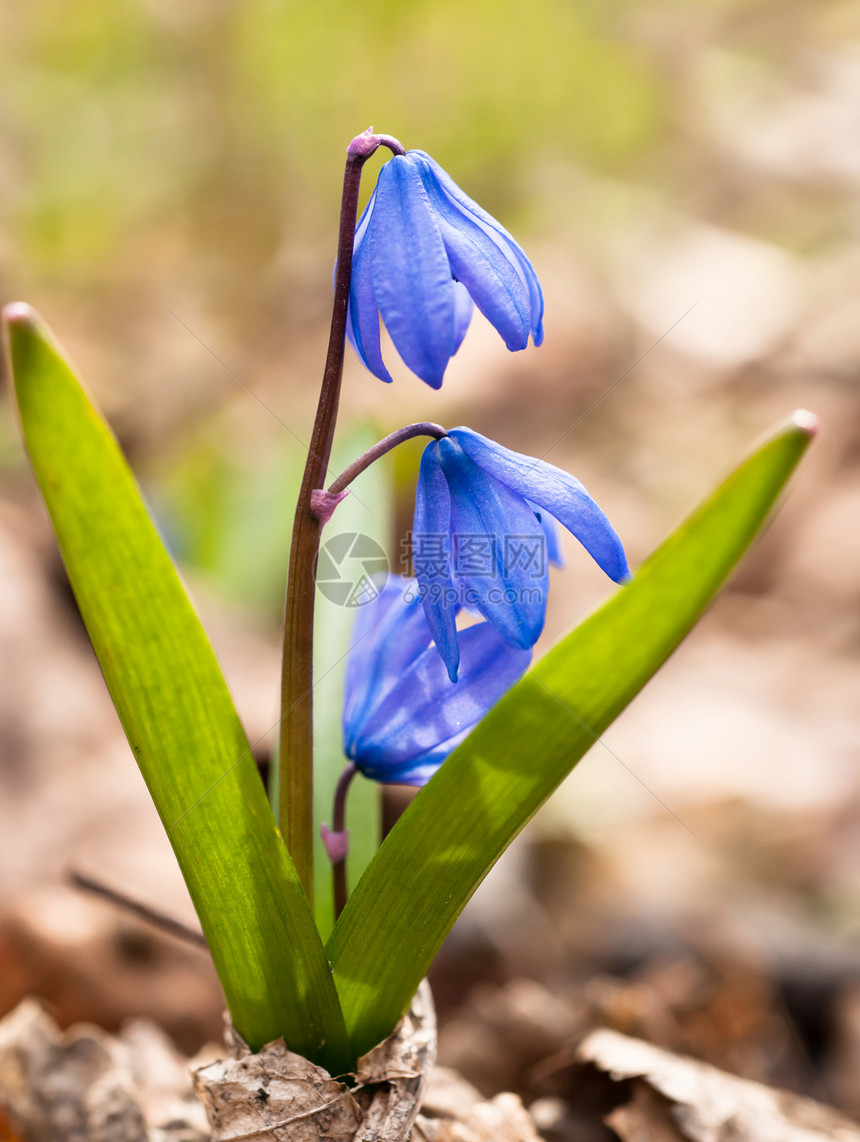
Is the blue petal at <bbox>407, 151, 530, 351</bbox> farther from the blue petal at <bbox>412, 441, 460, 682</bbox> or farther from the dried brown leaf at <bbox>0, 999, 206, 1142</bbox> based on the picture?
the dried brown leaf at <bbox>0, 999, 206, 1142</bbox>

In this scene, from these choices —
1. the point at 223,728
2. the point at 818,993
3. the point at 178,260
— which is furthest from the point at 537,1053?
the point at 178,260

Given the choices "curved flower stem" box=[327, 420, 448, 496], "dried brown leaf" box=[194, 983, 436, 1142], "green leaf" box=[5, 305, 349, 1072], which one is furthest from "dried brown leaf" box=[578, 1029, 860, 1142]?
"curved flower stem" box=[327, 420, 448, 496]

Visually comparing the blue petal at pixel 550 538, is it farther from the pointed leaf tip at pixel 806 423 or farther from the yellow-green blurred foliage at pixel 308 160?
the yellow-green blurred foliage at pixel 308 160

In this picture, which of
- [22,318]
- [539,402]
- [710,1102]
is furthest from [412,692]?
[539,402]

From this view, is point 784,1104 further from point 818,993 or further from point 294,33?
point 294,33

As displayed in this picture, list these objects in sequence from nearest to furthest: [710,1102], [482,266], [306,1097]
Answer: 1. [482,266]
2. [306,1097]
3. [710,1102]

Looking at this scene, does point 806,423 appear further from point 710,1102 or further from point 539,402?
point 539,402
